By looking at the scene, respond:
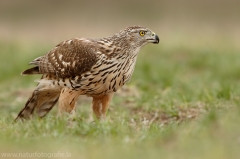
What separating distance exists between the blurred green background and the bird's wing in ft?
2.09

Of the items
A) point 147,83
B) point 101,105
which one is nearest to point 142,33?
point 101,105

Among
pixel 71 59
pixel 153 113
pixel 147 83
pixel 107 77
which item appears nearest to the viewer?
pixel 107 77

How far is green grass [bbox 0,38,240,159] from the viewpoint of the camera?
604 centimetres

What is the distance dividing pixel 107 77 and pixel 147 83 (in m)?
4.16

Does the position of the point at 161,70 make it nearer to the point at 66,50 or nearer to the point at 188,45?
the point at 188,45

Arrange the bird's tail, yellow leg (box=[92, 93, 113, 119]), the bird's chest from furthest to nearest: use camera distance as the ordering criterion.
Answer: the bird's tail, yellow leg (box=[92, 93, 113, 119]), the bird's chest

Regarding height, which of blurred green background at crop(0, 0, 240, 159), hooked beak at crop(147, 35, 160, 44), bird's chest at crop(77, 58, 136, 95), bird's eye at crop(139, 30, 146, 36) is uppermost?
bird's eye at crop(139, 30, 146, 36)

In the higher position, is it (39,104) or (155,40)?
(155,40)

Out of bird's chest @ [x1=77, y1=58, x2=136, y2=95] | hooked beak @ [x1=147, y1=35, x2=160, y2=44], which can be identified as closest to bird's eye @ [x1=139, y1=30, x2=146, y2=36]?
hooked beak @ [x1=147, y1=35, x2=160, y2=44]

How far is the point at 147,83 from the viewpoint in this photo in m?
12.1

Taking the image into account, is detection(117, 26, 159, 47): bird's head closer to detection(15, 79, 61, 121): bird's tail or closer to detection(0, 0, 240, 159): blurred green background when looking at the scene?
detection(0, 0, 240, 159): blurred green background

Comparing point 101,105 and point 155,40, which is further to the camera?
point 101,105

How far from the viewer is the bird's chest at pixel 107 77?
314 inches

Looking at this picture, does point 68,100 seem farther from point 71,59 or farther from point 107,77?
point 107,77
